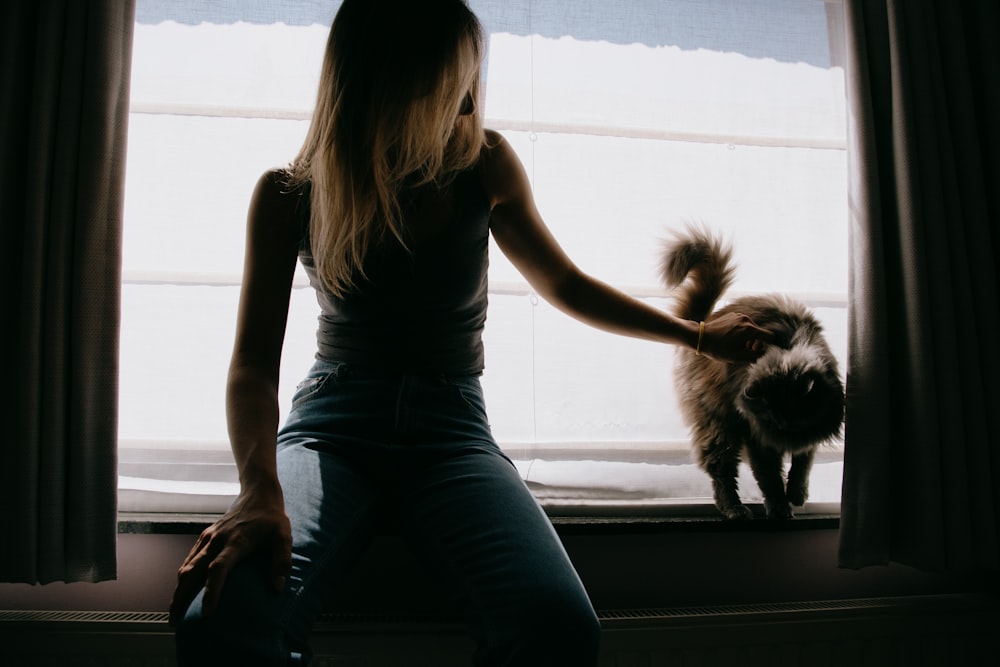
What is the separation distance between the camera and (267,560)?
0.68 m

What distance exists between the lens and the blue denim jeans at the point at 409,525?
2.10 ft

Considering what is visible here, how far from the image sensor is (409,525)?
Result: 81 centimetres

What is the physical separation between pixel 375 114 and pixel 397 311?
1.01 ft

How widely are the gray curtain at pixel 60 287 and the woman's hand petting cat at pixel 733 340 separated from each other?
3.43ft

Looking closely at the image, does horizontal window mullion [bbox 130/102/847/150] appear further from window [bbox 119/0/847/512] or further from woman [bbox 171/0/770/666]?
woman [bbox 171/0/770/666]

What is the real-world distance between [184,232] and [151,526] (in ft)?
1.86

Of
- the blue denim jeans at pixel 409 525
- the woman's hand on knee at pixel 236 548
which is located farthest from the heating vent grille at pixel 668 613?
the woman's hand on knee at pixel 236 548

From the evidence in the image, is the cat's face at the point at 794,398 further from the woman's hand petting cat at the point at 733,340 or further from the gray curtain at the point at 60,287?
the gray curtain at the point at 60,287

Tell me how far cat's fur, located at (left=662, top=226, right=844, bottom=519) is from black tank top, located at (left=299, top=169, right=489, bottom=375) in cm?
48

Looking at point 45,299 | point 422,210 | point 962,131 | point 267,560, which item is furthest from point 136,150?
point 962,131

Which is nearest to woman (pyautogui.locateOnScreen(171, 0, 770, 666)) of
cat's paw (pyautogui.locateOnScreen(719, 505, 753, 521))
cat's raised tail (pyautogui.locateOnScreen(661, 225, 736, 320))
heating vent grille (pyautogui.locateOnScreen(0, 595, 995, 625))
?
cat's raised tail (pyautogui.locateOnScreen(661, 225, 736, 320))

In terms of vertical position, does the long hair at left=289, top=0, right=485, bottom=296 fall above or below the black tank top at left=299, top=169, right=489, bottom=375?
above

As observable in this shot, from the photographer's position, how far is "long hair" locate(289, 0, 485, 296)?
875 mm

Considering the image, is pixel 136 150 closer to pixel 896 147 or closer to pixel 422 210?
pixel 422 210
